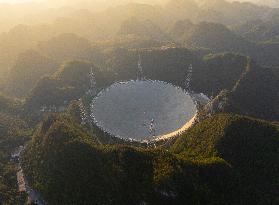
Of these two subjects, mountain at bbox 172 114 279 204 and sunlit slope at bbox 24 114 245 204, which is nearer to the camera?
sunlit slope at bbox 24 114 245 204

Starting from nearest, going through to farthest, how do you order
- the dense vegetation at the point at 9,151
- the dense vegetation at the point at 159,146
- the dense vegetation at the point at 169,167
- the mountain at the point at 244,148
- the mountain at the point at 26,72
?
the dense vegetation at the point at 169,167, the dense vegetation at the point at 159,146, the mountain at the point at 244,148, the dense vegetation at the point at 9,151, the mountain at the point at 26,72

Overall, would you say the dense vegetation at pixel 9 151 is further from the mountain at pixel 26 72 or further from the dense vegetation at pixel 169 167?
the mountain at pixel 26 72

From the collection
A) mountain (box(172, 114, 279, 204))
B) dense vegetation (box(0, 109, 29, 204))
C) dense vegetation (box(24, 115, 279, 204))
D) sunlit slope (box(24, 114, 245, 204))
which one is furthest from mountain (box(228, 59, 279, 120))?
dense vegetation (box(0, 109, 29, 204))

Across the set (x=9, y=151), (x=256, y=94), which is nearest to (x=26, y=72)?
(x=9, y=151)

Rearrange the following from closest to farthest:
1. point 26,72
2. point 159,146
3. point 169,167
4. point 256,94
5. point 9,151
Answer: point 169,167 < point 159,146 < point 9,151 < point 256,94 < point 26,72

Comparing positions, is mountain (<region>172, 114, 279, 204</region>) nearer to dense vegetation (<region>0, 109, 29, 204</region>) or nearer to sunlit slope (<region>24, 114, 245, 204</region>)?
sunlit slope (<region>24, 114, 245, 204</region>)

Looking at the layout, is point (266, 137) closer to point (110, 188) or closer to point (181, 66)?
point (110, 188)

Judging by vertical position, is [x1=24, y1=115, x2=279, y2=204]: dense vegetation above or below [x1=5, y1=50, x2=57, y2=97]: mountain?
above

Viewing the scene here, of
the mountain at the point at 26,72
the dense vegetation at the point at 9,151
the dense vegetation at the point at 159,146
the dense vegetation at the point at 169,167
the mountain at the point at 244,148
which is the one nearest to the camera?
the dense vegetation at the point at 169,167

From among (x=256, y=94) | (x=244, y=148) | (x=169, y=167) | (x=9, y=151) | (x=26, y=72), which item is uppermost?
(x=169, y=167)

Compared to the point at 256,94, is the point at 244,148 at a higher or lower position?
higher

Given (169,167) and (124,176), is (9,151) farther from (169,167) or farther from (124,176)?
(169,167)

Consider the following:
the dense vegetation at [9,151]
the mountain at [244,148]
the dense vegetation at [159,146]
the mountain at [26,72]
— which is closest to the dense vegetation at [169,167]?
the mountain at [244,148]
